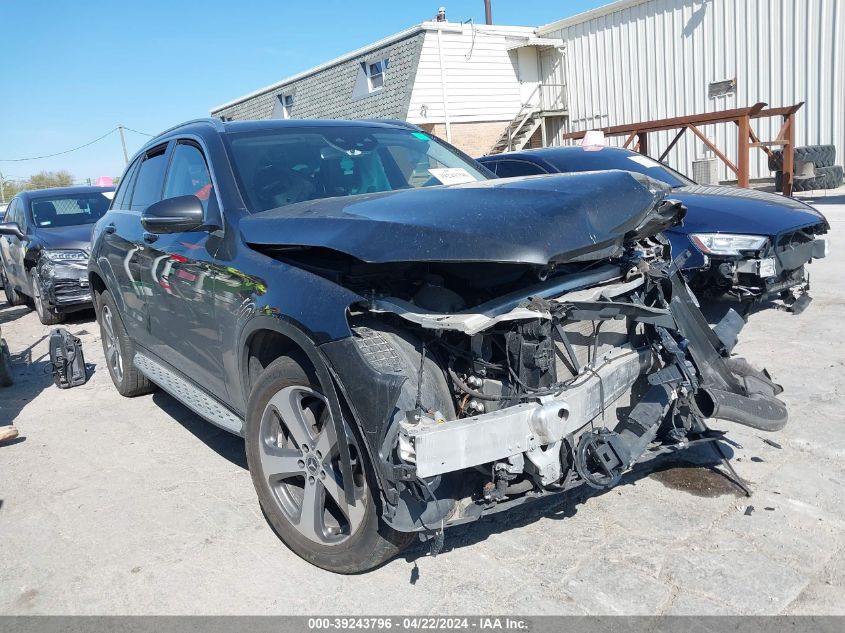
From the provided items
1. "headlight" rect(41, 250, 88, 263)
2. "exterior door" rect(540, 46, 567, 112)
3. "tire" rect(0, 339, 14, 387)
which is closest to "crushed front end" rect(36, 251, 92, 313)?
"headlight" rect(41, 250, 88, 263)

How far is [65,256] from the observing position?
8766mm

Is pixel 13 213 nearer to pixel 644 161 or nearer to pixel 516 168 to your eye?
pixel 516 168

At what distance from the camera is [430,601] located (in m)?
2.64

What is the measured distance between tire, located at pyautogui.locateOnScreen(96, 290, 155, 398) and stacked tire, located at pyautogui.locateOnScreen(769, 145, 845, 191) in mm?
13963

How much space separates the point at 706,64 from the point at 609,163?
14.6 meters

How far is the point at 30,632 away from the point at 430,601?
1.51m

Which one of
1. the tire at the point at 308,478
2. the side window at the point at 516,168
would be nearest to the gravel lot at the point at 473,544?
the tire at the point at 308,478

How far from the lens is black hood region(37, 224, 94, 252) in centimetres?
891

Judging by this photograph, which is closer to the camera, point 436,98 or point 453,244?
point 453,244

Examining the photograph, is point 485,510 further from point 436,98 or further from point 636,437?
point 436,98

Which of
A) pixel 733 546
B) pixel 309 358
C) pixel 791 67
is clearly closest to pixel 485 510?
pixel 309 358

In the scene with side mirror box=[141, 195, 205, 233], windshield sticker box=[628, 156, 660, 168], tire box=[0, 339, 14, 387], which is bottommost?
tire box=[0, 339, 14, 387]

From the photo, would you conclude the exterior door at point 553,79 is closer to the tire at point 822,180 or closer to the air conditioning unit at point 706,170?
the tire at point 822,180

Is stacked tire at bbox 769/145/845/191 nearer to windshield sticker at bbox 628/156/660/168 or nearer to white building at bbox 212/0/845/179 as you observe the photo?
white building at bbox 212/0/845/179
